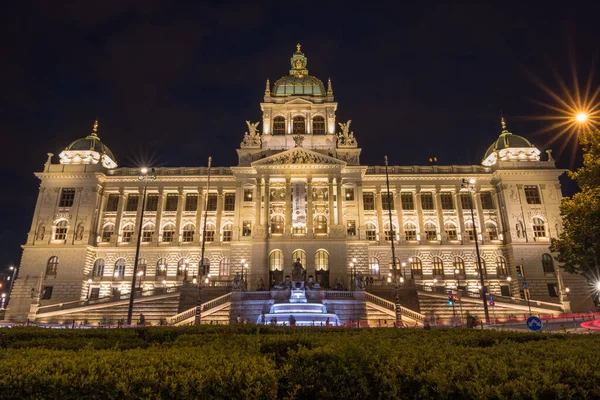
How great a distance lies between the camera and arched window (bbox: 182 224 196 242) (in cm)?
6250

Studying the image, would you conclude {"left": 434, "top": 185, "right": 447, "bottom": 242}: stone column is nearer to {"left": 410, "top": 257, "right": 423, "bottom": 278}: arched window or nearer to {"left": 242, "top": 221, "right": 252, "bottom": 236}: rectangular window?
{"left": 410, "top": 257, "right": 423, "bottom": 278}: arched window

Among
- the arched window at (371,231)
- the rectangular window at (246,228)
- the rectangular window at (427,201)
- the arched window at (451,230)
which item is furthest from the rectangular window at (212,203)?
the arched window at (451,230)

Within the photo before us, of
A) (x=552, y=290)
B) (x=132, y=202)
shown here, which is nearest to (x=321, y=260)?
(x=552, y=290)

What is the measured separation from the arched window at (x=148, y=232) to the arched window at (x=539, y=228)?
58.9m

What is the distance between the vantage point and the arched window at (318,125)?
67.4 meters

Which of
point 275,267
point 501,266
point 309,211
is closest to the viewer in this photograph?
point 275,267

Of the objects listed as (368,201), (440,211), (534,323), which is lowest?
(534,323)

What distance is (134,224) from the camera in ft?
207

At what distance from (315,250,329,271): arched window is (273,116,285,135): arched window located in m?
22.8

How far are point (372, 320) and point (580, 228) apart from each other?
18.6m

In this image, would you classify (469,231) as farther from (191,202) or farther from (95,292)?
(95,292)

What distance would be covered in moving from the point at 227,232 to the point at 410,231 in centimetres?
2906

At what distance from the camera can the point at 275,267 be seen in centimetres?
5522

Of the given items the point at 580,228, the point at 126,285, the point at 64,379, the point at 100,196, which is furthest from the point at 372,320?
the point at 100,196
